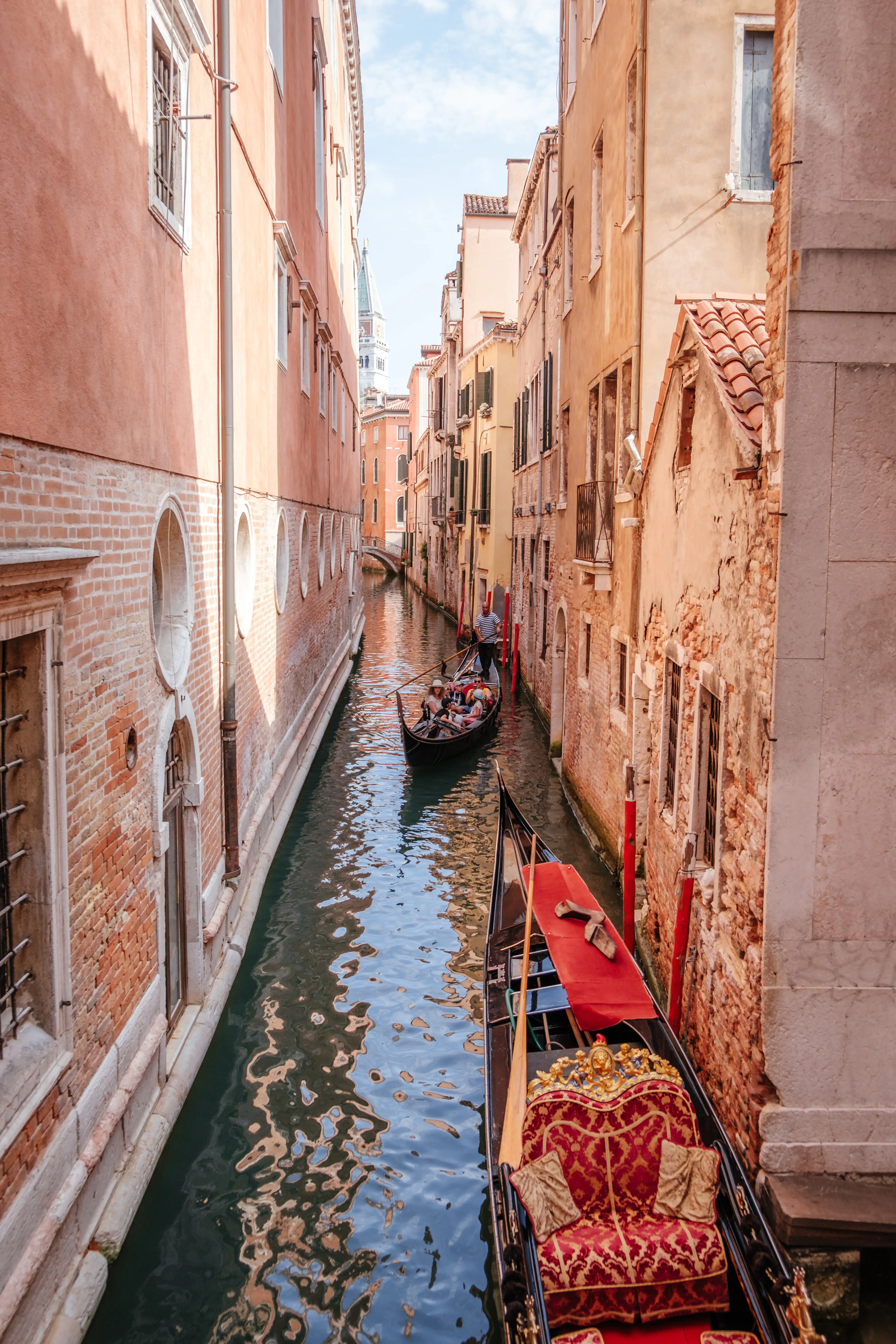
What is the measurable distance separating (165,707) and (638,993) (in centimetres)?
283

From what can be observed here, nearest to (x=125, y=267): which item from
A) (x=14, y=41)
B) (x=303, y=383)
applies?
(x=14, y=41)

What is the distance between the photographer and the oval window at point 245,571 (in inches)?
336

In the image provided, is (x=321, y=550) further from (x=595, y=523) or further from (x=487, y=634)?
(x=595, y=523)

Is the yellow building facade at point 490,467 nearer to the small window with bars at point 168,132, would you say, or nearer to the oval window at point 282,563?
the oval window at point 282,563

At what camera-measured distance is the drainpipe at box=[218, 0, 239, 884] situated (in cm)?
696

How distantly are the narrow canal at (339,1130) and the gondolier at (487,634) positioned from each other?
906 centimetres

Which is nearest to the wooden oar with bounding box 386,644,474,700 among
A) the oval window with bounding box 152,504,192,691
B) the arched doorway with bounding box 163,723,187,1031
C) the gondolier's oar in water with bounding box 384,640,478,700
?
the gondolier's oar in water with bounding box 384,640,478,700

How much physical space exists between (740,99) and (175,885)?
7118mm

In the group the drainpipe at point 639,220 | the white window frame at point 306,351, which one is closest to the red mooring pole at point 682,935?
the drainpipe at point 639,220

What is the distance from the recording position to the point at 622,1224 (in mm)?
3951

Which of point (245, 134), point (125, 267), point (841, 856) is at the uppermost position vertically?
point (245, 134)

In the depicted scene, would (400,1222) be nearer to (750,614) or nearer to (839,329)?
(750,614)

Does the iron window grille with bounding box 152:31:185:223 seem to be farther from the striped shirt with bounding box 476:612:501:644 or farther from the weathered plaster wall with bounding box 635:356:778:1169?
the striped shirt with bounding box 476:612:501:644

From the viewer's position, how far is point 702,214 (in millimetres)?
8094
